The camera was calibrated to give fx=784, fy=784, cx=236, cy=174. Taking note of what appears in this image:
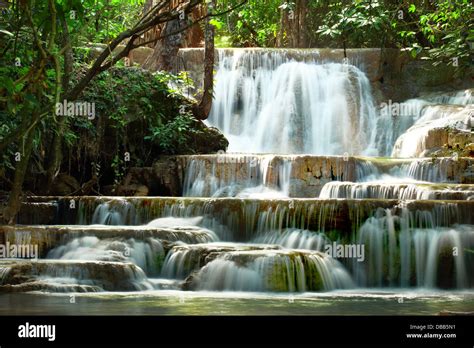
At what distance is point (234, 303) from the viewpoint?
7332 millimetres

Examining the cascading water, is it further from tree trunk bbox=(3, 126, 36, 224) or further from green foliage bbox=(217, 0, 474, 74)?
green foliage bbox=(217, 0, 474, 74)

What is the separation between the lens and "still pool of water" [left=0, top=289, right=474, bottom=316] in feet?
21.4

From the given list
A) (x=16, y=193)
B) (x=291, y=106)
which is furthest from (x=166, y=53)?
(x=16, y=193)

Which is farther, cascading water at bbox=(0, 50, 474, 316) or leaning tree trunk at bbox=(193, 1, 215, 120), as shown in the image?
leaning tree trunk at bbox=(193, 1, 215, 120)

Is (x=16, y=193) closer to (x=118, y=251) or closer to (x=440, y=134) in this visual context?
(x=118, y=251)

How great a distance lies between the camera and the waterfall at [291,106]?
1730 centimetres

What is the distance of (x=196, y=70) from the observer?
720 inches

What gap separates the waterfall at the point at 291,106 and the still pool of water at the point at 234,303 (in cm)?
889

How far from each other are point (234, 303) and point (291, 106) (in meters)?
10.8

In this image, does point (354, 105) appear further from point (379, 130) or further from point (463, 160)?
point (463, 160)

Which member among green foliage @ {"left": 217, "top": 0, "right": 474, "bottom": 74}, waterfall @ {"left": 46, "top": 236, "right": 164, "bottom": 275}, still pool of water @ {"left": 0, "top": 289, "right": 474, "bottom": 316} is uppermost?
green foliage @ {"left": 217, "top": 0, "right": 474, "bottom": 74}

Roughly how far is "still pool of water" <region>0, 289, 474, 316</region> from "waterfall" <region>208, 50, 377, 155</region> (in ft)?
29.2

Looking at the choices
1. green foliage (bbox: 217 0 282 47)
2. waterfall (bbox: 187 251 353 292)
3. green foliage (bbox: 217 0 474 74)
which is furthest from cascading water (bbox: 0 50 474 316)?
green foliage (bbox: 217 0 282 47)
